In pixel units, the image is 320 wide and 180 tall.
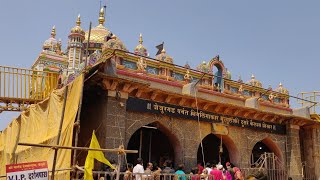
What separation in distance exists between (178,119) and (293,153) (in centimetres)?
582

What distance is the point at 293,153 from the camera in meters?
17.3

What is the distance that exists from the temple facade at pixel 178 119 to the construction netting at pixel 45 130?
1203 millimetres

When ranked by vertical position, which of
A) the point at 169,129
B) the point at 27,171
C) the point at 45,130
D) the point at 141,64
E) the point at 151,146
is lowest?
the point at 27,171

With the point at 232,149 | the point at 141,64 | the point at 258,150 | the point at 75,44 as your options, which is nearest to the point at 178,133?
the point at 232,149

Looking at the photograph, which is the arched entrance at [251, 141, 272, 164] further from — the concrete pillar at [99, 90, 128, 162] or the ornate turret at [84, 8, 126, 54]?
the ornate turret at [84, 8, 126, 54]

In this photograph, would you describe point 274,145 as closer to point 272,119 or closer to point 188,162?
point 272,119

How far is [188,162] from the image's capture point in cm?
1438

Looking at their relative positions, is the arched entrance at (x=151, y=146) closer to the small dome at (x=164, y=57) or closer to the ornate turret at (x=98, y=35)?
the small dome at (x=164, y=57)

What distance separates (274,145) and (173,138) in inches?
204

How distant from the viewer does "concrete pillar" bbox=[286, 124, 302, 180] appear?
Answer: 17.0 meters

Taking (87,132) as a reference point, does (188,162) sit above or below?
below

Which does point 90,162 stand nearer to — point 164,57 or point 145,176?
point 145,176

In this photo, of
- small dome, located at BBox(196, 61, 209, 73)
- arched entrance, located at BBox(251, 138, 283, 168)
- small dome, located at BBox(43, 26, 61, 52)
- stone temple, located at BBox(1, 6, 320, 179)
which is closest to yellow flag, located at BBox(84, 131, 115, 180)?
stone temple, located at BBox(1, 6, 320, 179)

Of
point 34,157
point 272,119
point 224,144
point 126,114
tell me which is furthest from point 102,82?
point 272,119
